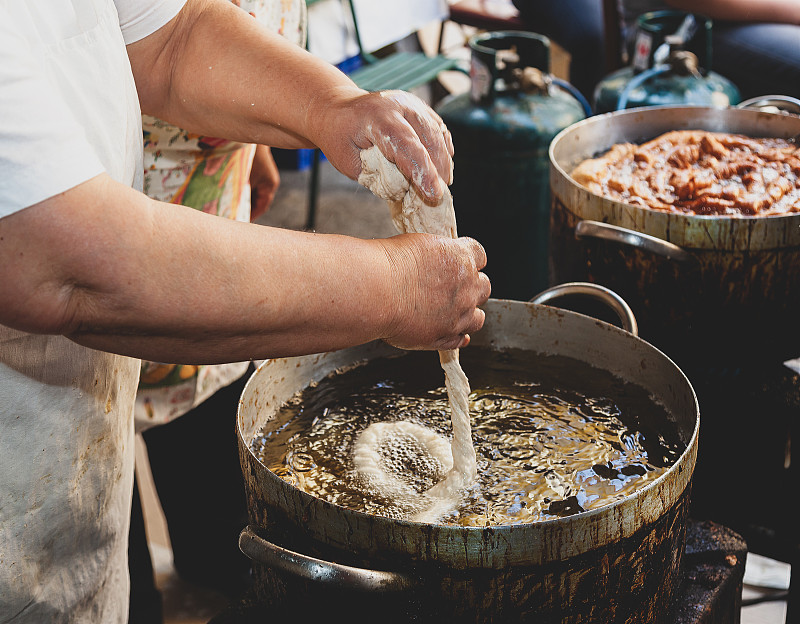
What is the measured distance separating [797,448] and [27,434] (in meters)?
1.44

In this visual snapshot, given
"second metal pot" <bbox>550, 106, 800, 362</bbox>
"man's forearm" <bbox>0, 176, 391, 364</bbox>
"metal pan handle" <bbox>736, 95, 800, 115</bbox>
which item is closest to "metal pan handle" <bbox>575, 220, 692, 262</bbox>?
"second metal pot" <bbox>550, 106, 800, 362</bbox>

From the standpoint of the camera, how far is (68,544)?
118 cm

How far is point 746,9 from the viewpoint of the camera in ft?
11.5

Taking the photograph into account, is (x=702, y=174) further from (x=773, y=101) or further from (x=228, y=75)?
(x=228, y=75)

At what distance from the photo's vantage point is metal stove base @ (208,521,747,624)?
121 cm

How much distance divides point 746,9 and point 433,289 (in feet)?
10.6

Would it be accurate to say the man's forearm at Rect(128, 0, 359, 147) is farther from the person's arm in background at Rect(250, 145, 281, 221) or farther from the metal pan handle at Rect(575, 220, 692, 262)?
the person's arm in background at Rect(250, 145, 281, 221)

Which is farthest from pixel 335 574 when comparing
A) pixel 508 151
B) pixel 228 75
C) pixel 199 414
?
pixel 508 151

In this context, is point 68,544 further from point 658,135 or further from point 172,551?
point 658,135

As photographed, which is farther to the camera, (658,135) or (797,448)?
(658,135)

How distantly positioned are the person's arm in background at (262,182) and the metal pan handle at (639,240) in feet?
3.25

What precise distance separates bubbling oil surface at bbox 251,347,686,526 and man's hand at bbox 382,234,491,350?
0.24 metres

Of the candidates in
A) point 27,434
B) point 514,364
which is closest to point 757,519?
point 514,364

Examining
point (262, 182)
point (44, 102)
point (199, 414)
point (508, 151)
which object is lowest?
point (199, 414)
